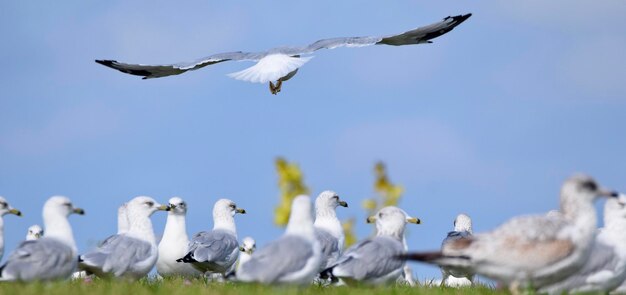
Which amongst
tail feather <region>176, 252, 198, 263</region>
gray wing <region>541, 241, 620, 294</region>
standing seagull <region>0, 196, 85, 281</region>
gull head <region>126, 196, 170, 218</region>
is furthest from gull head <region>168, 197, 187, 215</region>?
gray wing <region>541, 241, 620, 294</region>

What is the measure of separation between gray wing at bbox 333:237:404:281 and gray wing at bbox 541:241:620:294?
1.56 meters

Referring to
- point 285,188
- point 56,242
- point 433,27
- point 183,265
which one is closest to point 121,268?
point 56,242

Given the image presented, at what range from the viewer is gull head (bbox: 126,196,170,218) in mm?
13219

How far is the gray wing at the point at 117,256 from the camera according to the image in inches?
480

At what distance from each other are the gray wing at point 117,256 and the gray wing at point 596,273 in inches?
181

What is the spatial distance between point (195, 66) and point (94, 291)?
315 inches

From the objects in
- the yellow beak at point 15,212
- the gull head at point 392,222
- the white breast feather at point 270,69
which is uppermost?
the white breast feather at point 270,69

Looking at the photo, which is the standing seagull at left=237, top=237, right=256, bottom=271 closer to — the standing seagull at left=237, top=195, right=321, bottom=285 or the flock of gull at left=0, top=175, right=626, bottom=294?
the flock of gull at left=0, top=175, right=626, bottom=294

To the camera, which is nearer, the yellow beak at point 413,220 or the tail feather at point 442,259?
the tail feather at point 442,259

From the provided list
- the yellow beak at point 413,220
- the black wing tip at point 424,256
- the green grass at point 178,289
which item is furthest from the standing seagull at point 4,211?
the black wing tip at point 424,256

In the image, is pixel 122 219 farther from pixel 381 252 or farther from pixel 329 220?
pixel 381 252

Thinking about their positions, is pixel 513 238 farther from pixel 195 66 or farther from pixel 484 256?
pixel 195 66

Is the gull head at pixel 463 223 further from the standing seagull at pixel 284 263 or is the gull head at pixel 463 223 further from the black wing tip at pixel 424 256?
the black wing tip at pixel 424 256

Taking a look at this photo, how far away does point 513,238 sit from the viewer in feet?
31.1
